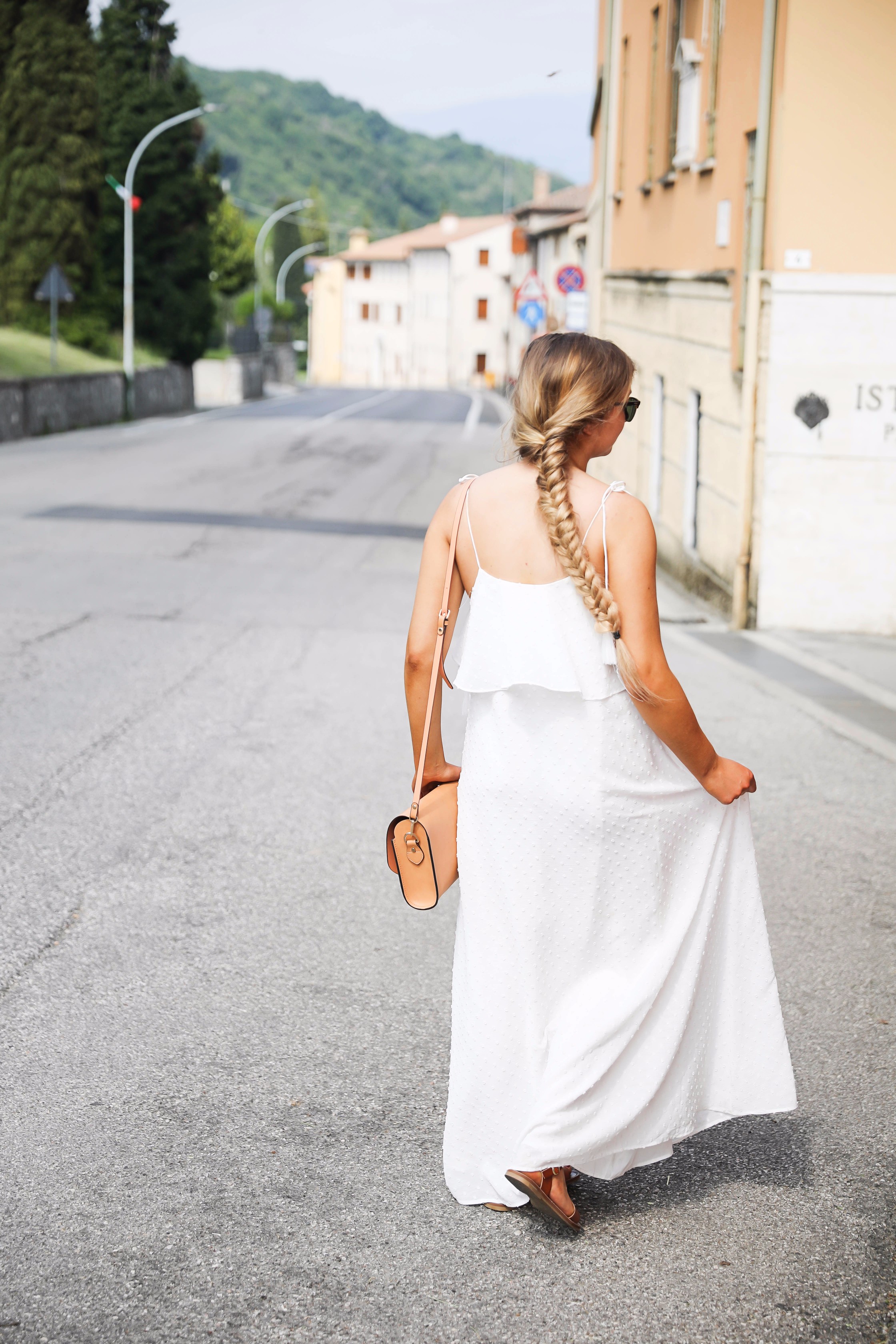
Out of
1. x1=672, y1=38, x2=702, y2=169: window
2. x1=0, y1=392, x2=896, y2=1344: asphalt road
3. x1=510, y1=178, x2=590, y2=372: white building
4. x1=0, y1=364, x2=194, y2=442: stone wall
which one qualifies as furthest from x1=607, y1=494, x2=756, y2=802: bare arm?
x1=510, y1=178, x2=590, y2=372: white building

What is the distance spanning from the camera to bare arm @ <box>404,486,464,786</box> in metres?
2.97

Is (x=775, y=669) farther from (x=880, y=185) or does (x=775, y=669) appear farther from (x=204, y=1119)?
(x=204, y=1119)

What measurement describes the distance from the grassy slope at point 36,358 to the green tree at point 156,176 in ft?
13.0

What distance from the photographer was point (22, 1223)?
295 cm

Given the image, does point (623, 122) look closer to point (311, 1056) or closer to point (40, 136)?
point (311, 1056)

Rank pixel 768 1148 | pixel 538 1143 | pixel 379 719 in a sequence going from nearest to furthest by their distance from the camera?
pixel 538 1143, pixel 768 1148, pixel 379 719

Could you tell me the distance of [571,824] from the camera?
2.88 metres

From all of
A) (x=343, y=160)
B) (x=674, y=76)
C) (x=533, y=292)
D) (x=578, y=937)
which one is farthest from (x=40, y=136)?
(x=343, y=160)

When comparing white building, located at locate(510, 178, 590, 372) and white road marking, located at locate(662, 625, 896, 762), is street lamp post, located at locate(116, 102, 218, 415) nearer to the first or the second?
white building, located at locate(510, 178, 590, 372)

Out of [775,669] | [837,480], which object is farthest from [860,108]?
[775,669]

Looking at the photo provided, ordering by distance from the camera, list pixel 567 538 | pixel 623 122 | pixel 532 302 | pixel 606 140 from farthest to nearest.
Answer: pixel 532 302 < pixel 606 140 < pixel 623 122 < pixel 567 538

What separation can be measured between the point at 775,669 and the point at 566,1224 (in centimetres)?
710

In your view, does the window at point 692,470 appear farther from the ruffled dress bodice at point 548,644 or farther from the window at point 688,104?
the ruffled dress bodice at point 548,644

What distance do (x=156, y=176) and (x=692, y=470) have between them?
111 ft
